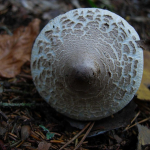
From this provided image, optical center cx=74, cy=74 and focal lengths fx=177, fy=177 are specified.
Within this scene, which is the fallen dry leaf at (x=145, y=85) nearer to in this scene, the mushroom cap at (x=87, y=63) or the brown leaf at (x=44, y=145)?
the mushroom cap at (x=87, y=63)

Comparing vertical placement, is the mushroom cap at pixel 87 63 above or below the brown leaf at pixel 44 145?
above

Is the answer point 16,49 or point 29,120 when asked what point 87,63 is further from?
point 16,49

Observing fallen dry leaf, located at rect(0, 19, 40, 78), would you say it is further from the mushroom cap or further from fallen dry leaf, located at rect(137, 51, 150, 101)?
fallen dry leaf, located at rect(137, 51, 150, 101)

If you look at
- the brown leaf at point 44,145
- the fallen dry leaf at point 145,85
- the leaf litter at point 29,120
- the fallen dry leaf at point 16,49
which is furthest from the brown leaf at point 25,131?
the fallen dry leaf at point 145,85

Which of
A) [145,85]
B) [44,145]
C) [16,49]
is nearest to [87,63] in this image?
[44,145]

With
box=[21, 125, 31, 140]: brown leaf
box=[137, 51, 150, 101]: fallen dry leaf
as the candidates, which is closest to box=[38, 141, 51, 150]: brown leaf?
box=[21, 125, 31, 140]: brown leaf

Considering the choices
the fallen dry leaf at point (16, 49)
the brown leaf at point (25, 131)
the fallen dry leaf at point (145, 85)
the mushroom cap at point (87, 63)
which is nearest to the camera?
the mushroom cap at point (87, 63)

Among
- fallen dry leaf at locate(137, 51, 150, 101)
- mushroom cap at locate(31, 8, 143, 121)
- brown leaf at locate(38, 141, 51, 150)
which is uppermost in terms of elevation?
mushroom cap at locate(31, 8, 143, 121)
